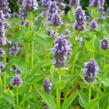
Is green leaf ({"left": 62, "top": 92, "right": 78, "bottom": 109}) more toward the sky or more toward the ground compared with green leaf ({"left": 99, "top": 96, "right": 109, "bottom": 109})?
more toward the sky

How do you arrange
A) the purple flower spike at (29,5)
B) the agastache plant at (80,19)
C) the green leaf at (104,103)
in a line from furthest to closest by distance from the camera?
the agastache plant at (80,19) → the purple flower spike at (29,5) → the green leaf at (104,103)

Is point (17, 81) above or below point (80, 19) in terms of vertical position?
below

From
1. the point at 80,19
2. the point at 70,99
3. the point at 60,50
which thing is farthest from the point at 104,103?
the point at 80,19

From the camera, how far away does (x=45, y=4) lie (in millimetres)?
4676

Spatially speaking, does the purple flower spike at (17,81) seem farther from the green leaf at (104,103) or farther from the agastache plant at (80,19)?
the agastache plant at (80,19)

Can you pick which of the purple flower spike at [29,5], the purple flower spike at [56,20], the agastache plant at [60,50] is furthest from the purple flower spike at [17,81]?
the purple flower spike at [56,20]

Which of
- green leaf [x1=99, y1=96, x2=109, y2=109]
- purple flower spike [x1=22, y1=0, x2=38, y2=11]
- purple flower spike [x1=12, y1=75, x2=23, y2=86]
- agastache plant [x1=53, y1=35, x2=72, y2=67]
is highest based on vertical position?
purple flower spike [x1=22, y1=0, x2=38, y2=11]

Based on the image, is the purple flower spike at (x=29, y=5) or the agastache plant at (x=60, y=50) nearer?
the agastache plant at (x=60, y=50)

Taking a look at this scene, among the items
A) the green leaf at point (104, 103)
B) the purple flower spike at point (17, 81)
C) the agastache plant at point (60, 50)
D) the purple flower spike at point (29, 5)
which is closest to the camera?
the agastache plant at point (60, 50)

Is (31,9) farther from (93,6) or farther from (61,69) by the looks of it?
(93,6)

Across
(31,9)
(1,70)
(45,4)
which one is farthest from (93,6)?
(1,70)

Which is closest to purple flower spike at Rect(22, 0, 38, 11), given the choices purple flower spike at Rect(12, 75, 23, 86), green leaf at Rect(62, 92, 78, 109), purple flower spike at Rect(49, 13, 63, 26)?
purple flower spike at Rect(49, 13, 63, 26)

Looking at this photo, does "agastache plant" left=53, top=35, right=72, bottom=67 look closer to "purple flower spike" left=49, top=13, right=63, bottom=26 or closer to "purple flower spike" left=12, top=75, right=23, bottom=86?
"purple flower spike" left=12, top=75, right=23, bottom=86

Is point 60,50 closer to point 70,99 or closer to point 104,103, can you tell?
point 70,99
